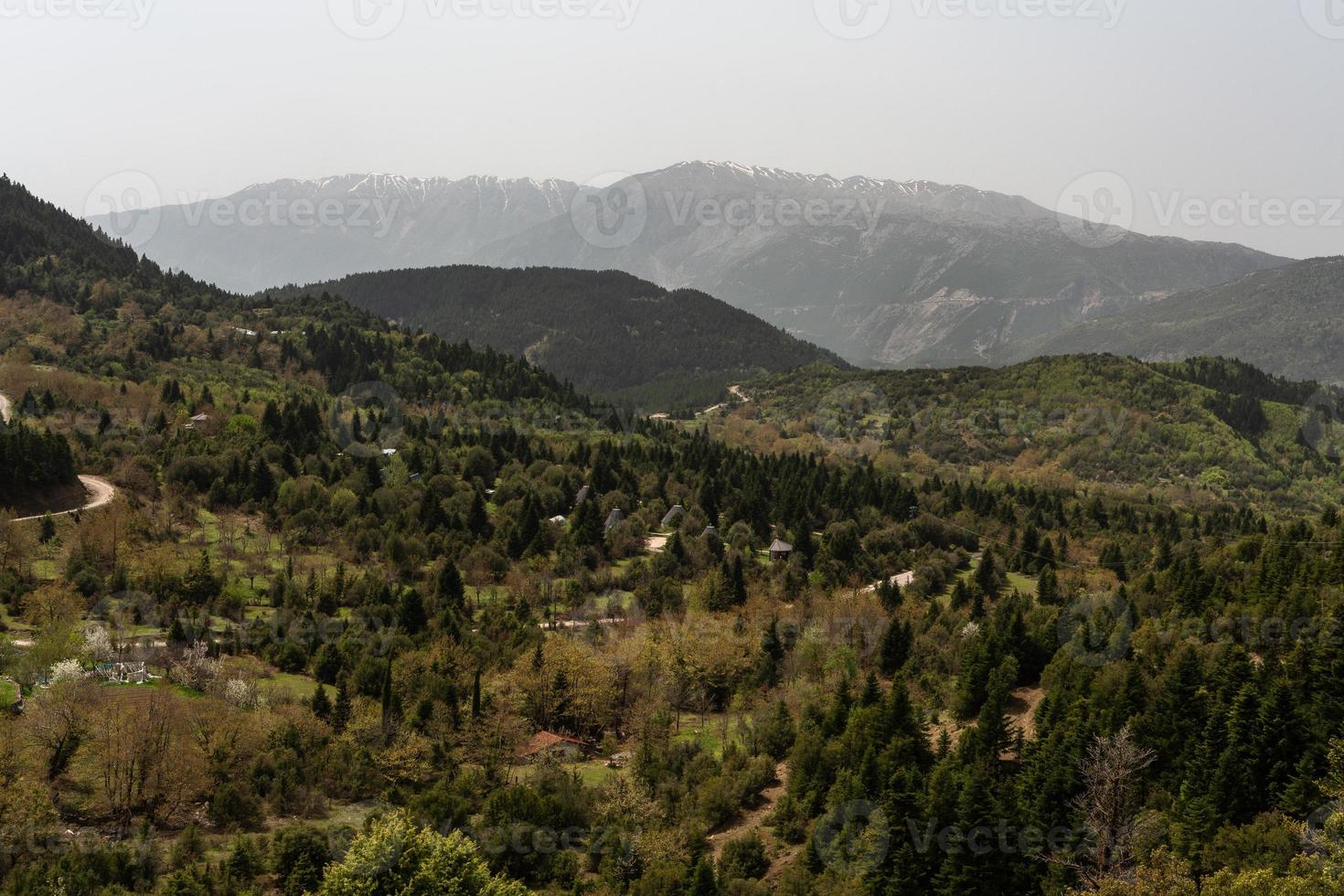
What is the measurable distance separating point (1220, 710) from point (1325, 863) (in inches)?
398

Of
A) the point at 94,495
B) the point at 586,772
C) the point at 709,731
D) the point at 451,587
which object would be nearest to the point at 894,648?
the point at 709,731

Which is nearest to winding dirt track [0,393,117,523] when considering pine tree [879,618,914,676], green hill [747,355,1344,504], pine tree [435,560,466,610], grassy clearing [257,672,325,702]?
grassy clearing [257,672,325,702]

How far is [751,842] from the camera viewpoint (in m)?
46.5

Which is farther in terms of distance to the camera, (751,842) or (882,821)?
(751,842)

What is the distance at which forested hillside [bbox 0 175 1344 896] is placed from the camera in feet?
136

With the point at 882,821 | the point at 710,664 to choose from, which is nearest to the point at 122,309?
the point at 710,664

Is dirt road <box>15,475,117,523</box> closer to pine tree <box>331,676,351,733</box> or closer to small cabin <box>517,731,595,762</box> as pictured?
pine tree <box>331,676,351,733</box>

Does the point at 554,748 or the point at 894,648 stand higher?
the point at 894,648

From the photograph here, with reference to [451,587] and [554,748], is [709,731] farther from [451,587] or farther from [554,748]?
[451,587]

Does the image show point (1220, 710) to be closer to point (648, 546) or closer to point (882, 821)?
point (882, 821)

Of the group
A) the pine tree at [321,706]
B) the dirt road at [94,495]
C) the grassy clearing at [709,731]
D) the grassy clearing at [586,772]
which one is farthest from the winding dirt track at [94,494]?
the grassy clearing at [709,731]

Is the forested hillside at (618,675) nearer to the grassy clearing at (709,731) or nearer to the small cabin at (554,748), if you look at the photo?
the small cabin at (554,748)

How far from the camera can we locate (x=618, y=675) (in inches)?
2549

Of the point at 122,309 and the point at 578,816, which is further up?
the point at 122,309
